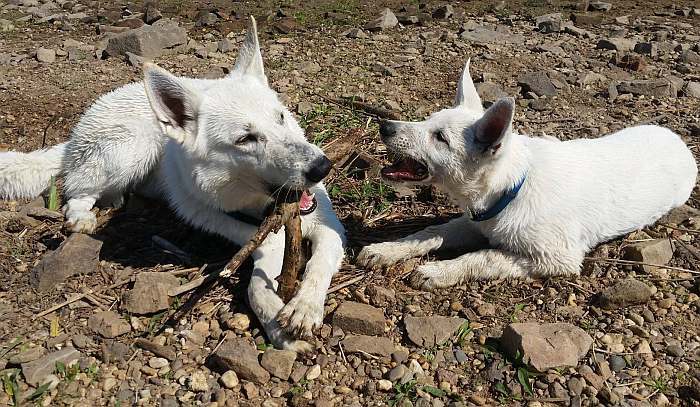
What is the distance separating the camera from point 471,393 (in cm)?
312

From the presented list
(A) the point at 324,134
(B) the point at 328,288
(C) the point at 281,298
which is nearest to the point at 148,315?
(C) the point at 281,298

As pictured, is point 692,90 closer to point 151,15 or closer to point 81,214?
point 81,214

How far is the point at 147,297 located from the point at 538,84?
195 inches

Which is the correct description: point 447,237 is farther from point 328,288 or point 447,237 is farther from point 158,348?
point 158,348

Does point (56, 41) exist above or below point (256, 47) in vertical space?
below

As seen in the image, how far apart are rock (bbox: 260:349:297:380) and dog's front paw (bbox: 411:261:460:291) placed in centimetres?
109

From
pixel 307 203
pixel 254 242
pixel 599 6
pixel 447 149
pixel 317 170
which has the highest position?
pixel 317 170

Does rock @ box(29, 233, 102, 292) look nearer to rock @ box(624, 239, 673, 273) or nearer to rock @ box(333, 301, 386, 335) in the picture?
rock @ box(333, 301, 386, 335)

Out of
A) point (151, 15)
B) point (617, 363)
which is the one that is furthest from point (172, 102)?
point (151, 15)

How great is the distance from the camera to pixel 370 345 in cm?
339

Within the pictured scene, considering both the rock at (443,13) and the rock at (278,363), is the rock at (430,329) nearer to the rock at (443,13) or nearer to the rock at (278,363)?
the rock at (278,363)

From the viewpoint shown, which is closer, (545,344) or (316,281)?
(545,344)

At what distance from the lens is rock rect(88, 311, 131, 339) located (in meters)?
3.52

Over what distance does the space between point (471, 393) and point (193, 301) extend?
1.74m
